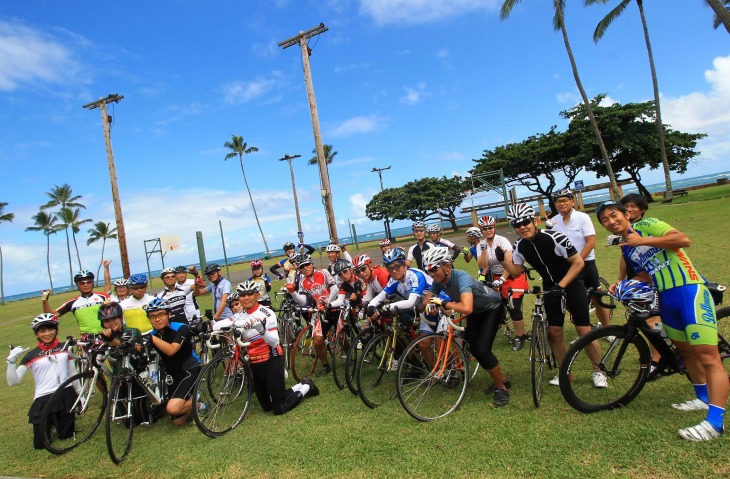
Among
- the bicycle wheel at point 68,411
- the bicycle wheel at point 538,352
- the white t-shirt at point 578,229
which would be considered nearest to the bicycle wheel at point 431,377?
the bicycle wheel at point 538,352

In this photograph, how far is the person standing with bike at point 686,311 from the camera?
3.26 metres

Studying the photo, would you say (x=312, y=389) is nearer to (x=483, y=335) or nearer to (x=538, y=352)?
(x=483, y=335)

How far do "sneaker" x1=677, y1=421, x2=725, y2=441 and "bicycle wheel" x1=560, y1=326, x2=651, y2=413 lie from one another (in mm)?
689

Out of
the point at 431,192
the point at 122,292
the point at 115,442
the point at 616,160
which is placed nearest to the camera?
the point at 115,442

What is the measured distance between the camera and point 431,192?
41.0 m

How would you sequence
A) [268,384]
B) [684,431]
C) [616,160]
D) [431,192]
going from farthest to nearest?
1. [431,192]
2. [616,160]
3. [268,384]
4. [684,431]

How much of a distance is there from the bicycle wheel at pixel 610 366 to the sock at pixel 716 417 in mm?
681

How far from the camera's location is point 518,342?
6.42 metres

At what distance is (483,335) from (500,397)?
68cm

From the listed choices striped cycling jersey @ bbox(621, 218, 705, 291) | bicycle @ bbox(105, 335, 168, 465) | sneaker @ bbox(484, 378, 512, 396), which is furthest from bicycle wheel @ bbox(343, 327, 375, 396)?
striped cycling jersey @ bbox(621, 218, 705, 291)

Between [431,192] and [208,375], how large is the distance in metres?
37.2

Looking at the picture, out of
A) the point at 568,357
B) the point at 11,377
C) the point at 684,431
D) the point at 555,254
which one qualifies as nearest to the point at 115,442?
the point at 11,377

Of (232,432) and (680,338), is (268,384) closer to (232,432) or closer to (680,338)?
(232,432)

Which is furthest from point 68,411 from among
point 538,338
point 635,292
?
point 635,292
